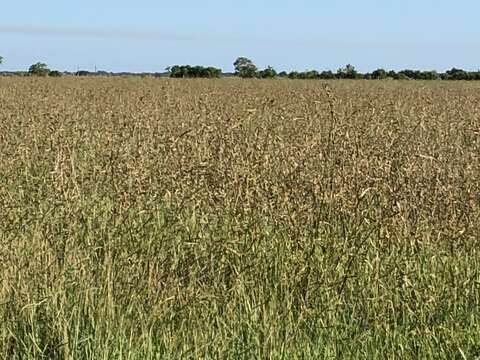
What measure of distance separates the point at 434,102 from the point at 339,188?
32.0ft

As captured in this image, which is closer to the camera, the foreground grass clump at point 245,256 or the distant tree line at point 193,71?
the foreground grass clump at point 245,256

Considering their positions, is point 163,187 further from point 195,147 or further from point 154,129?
point 154,129

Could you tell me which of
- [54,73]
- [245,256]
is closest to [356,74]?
[54,73]

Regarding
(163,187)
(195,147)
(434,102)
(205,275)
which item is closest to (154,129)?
(195,147)

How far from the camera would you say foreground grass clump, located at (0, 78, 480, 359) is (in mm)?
2801

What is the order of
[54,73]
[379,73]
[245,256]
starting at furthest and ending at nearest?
[379,73] < [54,73] < [245,256]

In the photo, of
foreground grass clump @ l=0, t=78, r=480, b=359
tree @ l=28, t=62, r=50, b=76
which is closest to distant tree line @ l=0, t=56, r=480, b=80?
tree @ l=28, t=62, r=50, b=76

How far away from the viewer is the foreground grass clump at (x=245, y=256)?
280 centimetres

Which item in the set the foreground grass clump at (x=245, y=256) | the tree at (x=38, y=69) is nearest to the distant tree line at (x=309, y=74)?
the tree at (x=38, y=69)

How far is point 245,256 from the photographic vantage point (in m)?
3.59

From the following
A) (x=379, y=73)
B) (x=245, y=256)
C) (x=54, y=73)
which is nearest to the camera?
(x=245, y=256)

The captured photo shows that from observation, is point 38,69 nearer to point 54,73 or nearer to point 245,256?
point 54,73

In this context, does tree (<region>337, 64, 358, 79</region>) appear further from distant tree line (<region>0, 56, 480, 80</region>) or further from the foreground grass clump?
the foreground grass clump

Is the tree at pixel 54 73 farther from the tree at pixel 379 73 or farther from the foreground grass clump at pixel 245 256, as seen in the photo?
the foreground grass clump at pixel 245 256
